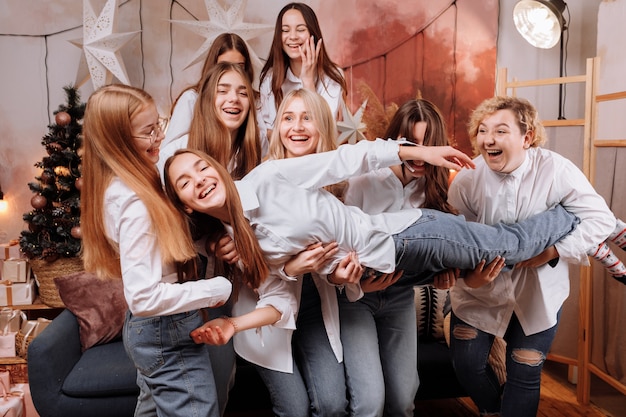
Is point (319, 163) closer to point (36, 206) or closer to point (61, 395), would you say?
point (61, 395)

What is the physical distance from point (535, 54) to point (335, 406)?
302 cm

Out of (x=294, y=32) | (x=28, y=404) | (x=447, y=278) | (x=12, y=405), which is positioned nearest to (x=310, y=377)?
(x=447, y=278)

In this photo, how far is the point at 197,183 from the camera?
180 cm

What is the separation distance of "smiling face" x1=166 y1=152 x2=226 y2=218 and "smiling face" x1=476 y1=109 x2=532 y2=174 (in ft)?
3.33

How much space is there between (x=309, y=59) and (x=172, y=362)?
4.91 feet

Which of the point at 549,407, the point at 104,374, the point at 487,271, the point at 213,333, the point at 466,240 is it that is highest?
the point at 466,240

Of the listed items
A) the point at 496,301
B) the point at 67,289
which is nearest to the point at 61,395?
the point at 67,289

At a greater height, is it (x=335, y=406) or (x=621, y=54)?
(x=621, y=54)

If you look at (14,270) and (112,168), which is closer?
(112,168)

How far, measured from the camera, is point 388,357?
228 cm

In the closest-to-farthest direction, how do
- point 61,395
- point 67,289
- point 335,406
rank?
1. point 335,406
2. point 61,395
3. point 67,289

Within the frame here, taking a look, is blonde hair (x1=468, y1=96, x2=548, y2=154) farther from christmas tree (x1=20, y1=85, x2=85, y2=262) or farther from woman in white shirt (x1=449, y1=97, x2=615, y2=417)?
christmas tree (x1=20, y1=85, x2=85, y2=262)

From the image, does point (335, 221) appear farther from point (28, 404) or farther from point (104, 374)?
point (28, 404)

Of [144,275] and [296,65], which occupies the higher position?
[296,65]
